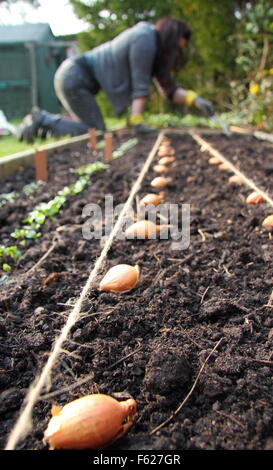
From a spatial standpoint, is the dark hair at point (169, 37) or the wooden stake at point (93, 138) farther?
the dark hair at point (169, 37)

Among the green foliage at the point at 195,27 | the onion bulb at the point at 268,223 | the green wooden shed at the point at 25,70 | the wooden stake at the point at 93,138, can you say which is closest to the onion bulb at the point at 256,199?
the onion bulb at the point at 268,223

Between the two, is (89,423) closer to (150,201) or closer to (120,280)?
(120,280)

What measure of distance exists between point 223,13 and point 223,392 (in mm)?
10417

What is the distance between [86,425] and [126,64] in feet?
20.6

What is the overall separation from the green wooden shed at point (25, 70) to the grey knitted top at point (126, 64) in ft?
20.1

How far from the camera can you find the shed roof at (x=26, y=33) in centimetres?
1088

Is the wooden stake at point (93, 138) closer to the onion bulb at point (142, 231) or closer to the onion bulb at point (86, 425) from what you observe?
the onion bulb at point (142, 231)

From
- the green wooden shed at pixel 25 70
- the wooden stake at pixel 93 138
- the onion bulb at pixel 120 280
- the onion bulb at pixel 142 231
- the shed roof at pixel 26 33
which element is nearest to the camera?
the onion bulb at pixel 120 280

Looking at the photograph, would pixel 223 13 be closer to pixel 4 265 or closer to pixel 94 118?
pixel 94 118

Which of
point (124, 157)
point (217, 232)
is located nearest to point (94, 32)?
point (124, 157)

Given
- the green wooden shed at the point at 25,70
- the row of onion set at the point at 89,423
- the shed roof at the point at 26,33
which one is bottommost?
the green wooden shed at the point at 25,70

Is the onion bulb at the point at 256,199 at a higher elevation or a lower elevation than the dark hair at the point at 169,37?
lower

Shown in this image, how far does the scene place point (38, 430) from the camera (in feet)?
3.31
